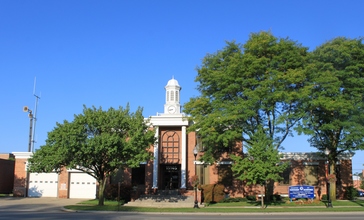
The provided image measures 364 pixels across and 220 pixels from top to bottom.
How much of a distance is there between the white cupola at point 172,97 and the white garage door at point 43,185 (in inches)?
Result: 648

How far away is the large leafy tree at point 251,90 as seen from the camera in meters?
31.6

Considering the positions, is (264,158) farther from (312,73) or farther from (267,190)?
(312,73)

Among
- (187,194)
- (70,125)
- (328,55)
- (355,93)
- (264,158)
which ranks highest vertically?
(328,55)

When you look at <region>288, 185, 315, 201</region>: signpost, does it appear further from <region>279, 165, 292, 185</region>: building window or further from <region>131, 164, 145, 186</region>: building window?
<region>131, 164, 145, 186</region>: building window

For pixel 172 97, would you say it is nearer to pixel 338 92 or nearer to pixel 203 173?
pixel 203 173

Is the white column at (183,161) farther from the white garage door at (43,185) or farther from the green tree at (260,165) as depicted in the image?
the white garage door at (43,185)

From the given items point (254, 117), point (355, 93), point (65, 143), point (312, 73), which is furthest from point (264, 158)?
point (65, 143)

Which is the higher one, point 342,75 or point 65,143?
point 342,75

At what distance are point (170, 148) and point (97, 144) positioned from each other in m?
14.6

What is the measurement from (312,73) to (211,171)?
1593cm

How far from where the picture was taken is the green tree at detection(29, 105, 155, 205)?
28.4m

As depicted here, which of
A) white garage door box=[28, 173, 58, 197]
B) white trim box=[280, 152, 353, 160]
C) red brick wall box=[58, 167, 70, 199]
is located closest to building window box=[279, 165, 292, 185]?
white trim box=[280, 152, 353, 160]

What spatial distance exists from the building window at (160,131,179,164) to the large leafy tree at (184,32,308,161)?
23.9ft

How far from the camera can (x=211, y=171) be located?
41.6 metres
